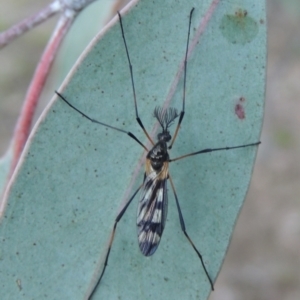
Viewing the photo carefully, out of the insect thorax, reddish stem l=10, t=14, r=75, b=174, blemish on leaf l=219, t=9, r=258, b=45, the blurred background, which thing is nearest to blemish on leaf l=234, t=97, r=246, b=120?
blemish on leaf l=219, t=9, r=258, b=45

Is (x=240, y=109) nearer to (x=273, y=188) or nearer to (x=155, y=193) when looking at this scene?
(x=155, y=193)

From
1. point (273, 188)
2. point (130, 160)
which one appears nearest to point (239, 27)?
point (130, 160)

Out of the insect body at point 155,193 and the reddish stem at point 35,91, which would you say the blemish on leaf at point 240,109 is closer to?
the insect body at point 155,193

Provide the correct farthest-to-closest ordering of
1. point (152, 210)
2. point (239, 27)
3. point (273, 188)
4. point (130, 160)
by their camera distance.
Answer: point (273, 188) → point (152, 210) → point (130, 160) → point (239, 27)

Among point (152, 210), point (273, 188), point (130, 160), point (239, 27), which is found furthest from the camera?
point (273, 188)

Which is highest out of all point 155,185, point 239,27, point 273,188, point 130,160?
point 273,188

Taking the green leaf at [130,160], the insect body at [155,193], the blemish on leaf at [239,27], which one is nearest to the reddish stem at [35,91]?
the green leaf at [130,160]
